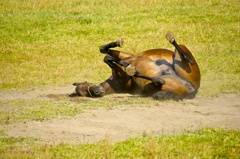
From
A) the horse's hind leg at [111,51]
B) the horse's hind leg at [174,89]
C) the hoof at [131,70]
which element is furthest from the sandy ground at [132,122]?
the horse's hind leg at [111,51]

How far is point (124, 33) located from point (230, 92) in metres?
6.51

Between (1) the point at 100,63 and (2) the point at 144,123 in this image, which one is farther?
(1) the point at 100,63

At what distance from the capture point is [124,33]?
16641 mm

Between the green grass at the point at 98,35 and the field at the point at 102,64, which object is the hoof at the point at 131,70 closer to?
the field at the point at 102,64

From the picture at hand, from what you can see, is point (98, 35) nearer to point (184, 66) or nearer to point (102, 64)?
point (102, 64)

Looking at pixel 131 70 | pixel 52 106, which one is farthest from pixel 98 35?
pixel 52 106

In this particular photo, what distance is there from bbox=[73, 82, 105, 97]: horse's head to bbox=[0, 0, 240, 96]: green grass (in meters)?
1.35

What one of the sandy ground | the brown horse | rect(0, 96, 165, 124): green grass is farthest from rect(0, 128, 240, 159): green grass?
the brown horse

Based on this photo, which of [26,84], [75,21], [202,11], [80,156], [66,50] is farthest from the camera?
[202,11]

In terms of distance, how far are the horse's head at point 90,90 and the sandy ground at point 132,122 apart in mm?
782

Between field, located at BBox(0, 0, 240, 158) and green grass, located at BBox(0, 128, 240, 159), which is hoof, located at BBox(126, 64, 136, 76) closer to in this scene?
field, located at BBox(0, 0, 240, 158)

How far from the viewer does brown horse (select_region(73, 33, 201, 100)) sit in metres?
9.89

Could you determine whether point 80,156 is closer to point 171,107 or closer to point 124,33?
point 171,107

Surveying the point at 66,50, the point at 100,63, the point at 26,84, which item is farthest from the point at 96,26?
the point at 26,84
